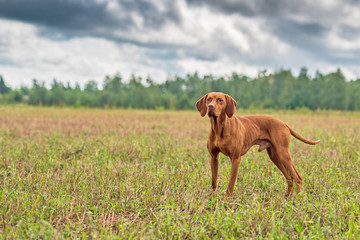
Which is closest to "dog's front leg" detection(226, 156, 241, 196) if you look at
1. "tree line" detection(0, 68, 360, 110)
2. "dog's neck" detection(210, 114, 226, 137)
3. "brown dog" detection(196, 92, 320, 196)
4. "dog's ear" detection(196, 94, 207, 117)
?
"brown dog" detection(196, 92, 320, 196)

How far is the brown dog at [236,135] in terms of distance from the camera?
3.91m

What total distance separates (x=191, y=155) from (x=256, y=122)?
2616 mm

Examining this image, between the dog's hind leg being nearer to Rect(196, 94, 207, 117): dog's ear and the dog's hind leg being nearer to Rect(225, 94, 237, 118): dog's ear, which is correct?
Rect(225, 94, 237, 118): dog's ear

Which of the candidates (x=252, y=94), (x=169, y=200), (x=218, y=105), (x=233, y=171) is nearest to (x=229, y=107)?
(x=218, y=105)

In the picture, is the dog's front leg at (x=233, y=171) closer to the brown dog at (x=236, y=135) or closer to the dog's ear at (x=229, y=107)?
the brown dog at (x=236, y=135)

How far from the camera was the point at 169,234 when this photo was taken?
3023 mm

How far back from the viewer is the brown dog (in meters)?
3.91

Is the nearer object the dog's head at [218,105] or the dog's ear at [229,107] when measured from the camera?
the dog's head at [218,105]

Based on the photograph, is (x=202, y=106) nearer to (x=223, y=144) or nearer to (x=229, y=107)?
(x=229, y=107)

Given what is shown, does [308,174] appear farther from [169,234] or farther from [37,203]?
[37,203]

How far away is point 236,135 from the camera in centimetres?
402

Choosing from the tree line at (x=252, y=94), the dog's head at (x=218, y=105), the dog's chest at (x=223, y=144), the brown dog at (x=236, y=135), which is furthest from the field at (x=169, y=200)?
the tree line at (x=252, y=94)

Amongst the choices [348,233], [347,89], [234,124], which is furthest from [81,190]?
[347,89]

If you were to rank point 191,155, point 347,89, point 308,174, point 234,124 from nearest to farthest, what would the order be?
point 234,124 → point 308,174 → point 191,155 → point 347,89
